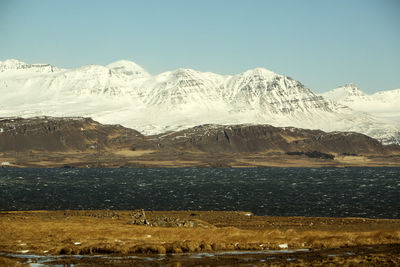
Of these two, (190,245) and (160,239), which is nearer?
(190,245)

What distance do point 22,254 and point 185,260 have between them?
44.3 feet

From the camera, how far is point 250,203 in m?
129

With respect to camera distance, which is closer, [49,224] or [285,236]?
[285,236]

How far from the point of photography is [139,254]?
48219mm

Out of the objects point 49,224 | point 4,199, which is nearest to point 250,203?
point 4,199

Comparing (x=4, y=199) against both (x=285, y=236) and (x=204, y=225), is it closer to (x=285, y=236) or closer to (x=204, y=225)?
(x=204, y=225)

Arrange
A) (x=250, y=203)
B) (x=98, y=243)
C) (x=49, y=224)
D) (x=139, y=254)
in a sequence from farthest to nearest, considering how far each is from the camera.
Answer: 1. (x=250, y=203)
2. (x=49, y=224)
3. (x=98, y=243)
4. (x=139, y=254)

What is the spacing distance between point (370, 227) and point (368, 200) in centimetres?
6886

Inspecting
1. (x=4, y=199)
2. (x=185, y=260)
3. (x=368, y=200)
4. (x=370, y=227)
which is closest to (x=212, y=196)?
(x=368, y=200)

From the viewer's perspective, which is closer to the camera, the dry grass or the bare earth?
the bare earth

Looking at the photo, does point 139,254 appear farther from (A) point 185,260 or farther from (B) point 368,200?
(B) point 368,200

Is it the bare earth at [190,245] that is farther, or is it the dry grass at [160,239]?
the dry grass at [160,239]

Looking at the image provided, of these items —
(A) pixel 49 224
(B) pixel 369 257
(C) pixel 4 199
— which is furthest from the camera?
(C) pixel 4 199

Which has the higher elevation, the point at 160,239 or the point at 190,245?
the point at 190,245
